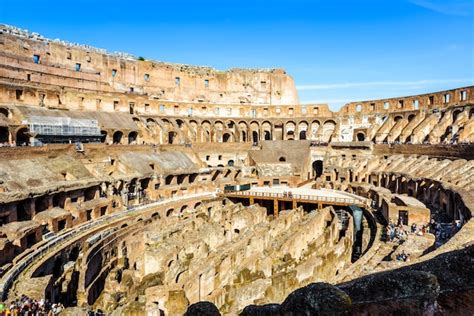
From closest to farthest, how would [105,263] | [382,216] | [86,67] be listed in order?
[105,263]
[382,216]
[86,67]

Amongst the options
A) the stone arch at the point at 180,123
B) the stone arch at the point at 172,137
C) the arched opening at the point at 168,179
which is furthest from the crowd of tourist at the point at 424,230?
the stone arch at the point at 180,123

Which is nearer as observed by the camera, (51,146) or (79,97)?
(51,146)

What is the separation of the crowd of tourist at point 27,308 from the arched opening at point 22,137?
22.9 m

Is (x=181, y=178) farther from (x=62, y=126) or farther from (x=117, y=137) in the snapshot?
(x=62, y=126)

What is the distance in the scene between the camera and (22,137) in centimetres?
3155

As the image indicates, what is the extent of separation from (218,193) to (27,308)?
2391 cm

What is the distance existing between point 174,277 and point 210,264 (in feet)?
6.17

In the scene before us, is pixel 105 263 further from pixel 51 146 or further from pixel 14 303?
pixel 51 146

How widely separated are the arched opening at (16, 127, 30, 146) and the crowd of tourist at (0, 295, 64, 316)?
75.2 ft

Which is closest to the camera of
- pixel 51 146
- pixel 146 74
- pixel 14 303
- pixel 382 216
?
pixel 14 303

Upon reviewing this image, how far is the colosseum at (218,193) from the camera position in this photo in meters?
12.6

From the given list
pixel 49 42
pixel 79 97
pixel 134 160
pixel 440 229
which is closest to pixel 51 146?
pixel 134 160

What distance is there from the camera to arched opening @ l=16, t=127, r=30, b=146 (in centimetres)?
3070

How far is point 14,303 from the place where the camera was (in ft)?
36.7
